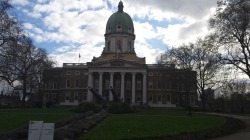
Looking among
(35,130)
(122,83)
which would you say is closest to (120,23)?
(122,83)

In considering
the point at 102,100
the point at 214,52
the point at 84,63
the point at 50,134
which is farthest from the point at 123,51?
the point at 50,134

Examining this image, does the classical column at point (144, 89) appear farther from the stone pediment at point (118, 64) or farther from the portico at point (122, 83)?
the stone pediment at point (118, 64)

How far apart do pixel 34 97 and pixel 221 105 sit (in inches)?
1822

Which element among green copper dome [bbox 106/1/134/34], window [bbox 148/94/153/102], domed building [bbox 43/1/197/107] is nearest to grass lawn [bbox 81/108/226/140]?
domed building [bbox 43/1/197/107]

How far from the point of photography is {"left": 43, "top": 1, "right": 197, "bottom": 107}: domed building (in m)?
95.1

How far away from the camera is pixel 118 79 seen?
97688 mm

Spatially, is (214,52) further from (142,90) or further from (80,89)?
(80,89)

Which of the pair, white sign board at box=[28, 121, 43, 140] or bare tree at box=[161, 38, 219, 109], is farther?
bare tree at box=[161, 38, 219, 109]

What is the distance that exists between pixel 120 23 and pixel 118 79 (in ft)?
53.9

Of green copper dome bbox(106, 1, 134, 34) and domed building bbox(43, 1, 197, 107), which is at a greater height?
green copper dome bbox(106, 1, 134, 34)

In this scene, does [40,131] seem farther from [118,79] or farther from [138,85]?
[138,85]

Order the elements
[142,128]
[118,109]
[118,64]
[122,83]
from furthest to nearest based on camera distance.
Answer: [118,64], [122,83], [118,109], [142,128]

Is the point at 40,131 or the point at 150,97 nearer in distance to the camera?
the point at 40,131

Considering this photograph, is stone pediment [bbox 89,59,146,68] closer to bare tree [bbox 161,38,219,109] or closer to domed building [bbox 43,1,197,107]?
domed building [bbox 43,1,197,107]
